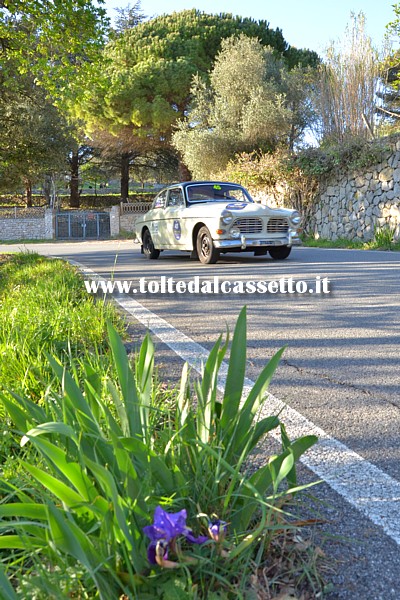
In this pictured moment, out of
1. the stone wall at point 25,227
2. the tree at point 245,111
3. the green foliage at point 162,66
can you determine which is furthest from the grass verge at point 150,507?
the stone wall at point 25,227

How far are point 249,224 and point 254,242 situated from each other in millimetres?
302

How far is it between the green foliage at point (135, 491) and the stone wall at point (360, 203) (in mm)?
14099

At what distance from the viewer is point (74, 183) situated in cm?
4459

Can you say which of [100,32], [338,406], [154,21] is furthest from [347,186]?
[154,21]

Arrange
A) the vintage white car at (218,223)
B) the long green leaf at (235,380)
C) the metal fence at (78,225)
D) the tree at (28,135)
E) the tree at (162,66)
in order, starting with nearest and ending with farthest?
1. the long green leaf at (235,380)
2. the vintage white car at (218,223)
3. the tree at (28,135)
4. the tree at (162,66)
5. the metal fence at (78,225)

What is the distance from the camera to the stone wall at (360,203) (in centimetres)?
1543

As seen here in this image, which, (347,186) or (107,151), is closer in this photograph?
(347,186)

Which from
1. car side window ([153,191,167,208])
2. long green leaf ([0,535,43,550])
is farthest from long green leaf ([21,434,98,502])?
car side window ([153,191,167,208])

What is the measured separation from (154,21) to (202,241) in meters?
29.2

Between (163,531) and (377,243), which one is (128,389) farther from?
(377,243)

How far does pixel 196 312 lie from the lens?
5.39 metres

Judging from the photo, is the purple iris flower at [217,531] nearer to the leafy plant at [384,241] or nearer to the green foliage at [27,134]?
the leafy plant at [384,241]

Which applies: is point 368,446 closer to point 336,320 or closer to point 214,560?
point 214,560

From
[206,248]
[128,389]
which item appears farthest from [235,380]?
[206,248]
